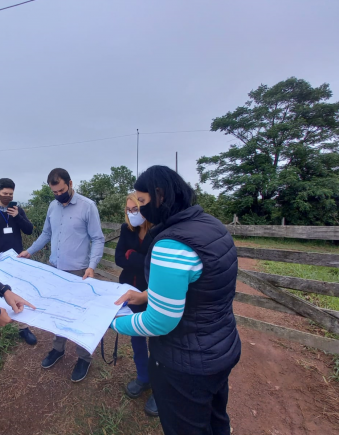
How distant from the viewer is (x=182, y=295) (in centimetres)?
94

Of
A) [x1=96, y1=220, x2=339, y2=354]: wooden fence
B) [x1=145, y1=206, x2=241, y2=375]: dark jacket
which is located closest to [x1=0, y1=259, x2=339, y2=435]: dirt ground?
[x1=96, y1=220, x2=339, y2=354]: wooden fence

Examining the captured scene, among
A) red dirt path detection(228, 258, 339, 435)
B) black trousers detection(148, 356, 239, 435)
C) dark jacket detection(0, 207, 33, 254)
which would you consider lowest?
red dirt path detection(228, 258, 339, 435)

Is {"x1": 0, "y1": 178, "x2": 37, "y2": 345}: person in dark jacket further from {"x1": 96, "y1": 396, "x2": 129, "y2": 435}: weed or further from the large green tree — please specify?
the large green tree

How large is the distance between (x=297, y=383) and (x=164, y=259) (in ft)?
8.42

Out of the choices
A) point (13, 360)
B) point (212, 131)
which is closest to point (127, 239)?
point (13, 360)

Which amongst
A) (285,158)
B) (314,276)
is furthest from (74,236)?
(285,158)

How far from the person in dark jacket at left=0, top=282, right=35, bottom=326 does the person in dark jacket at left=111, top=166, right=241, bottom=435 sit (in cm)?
71

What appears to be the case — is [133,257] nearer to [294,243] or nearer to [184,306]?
[184,306]

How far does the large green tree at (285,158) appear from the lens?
18.6 meters

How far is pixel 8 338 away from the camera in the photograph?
2969 millimetres

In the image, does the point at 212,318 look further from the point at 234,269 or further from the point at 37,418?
the point at 37,418

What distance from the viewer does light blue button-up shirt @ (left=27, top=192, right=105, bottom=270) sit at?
7.93 feet

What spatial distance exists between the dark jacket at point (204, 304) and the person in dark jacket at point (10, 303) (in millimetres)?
970

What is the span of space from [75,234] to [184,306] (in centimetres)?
177
